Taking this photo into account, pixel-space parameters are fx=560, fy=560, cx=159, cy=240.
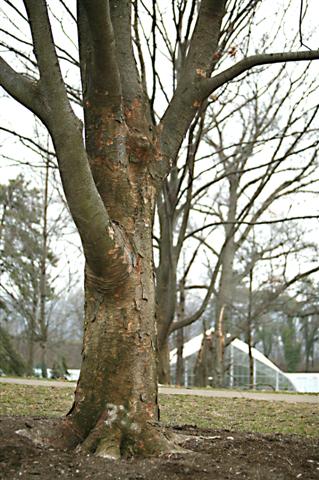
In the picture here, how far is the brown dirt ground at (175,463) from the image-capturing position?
120 inches

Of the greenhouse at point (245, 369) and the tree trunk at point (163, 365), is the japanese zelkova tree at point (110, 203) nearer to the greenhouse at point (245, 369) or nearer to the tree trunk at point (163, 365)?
the tree trunk at point (163, 365)

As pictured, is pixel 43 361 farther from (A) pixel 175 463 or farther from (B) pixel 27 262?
(A) pixel 175 463

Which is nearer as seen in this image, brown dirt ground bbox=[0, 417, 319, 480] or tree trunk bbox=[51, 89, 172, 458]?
brown dirt ground bbox=[0, 417, 319, 480]

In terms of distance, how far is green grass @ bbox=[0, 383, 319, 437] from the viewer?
17.5ft

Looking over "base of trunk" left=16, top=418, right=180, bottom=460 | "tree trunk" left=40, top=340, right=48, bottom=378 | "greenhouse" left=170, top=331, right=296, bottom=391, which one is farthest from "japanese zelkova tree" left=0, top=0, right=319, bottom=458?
"greenhouse" left=170, top=331, right=296, bottom=391

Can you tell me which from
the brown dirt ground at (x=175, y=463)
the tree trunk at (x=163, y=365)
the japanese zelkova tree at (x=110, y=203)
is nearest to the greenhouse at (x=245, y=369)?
the tree trunk at (x=163, y=365)

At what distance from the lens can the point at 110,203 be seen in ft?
13.1

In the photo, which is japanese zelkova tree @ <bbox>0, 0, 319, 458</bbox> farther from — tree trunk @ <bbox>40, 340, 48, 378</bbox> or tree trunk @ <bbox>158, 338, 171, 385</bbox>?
tree trunk @ <bbox>40, 340, 48, 378</bbox>

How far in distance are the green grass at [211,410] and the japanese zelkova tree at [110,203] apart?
171 cm

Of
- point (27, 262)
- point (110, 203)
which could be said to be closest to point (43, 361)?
Result: point (27, 262)

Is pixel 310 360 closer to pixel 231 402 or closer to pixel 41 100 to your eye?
pixel 231 402

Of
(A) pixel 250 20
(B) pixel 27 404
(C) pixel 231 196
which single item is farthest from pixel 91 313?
(C) pixel 231 196

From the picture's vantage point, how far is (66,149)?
9.98ft

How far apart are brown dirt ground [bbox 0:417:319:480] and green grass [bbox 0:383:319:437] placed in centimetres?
131
